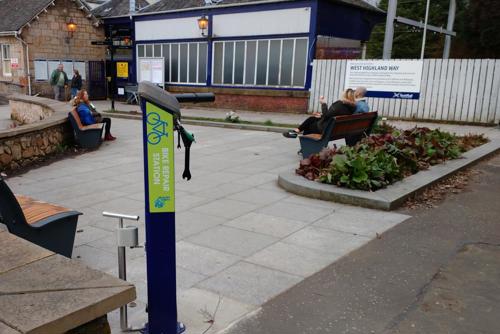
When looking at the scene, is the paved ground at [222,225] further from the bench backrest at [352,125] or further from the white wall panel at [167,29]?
the white wall panel at [167,29]

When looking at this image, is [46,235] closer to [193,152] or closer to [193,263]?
[193,263]

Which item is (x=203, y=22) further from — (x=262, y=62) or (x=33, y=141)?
(x=33, y=141)

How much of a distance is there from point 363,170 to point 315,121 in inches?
113

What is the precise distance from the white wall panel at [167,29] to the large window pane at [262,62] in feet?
12.0

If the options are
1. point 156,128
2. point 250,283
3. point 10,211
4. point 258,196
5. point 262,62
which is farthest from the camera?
point 262,62

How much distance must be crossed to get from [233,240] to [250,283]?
3.36ft

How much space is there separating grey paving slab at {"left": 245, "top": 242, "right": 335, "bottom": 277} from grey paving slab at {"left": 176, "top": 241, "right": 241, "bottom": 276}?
218 millimetres

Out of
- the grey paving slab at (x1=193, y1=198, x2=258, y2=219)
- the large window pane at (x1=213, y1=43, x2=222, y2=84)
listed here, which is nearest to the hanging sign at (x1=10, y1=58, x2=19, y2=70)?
the large window pane at (x1=213, y1=43, x2=222, y2=84)

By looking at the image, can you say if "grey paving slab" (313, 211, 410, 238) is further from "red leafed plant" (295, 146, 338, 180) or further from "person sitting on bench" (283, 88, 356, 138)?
"person sitting on bench" (283, 88, 356, 138)

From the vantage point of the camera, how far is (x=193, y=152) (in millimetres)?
→ 10039

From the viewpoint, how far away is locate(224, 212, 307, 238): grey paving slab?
5.12 meters

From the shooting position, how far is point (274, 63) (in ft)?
65.1

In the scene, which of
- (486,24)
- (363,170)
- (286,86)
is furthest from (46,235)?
(486,24)

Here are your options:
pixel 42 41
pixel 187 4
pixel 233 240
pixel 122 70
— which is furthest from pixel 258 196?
pixel 42 41
